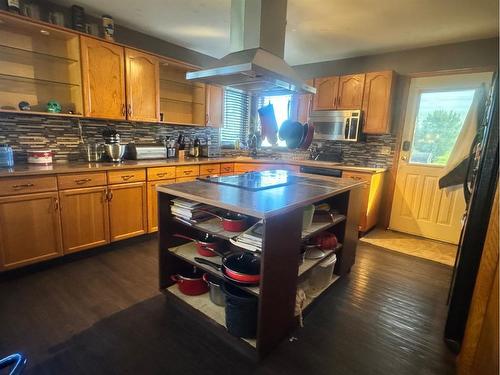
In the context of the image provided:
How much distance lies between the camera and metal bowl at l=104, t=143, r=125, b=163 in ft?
9.55

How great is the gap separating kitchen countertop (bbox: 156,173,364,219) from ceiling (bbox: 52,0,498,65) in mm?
1660

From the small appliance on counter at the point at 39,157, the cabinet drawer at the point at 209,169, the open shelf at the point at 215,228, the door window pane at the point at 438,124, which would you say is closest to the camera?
the open shelf at the point at 215,228

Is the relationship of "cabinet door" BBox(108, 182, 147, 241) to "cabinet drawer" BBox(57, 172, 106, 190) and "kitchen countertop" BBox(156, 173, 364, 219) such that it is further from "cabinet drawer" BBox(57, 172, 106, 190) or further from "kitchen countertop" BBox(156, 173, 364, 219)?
"kitchen countertop" BBox(156, 173, 364, 219)

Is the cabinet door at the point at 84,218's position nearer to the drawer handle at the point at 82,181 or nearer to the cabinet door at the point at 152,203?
the drawer handle at the point at 82,181

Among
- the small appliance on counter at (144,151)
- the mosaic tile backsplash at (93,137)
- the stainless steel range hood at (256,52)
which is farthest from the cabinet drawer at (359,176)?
the small appliance on counter at (144,151)

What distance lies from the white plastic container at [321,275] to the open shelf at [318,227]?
0.29 metres

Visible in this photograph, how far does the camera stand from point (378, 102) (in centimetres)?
347

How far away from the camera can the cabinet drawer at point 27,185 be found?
2016 millimetres

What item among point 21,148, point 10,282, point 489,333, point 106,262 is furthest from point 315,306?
point 21,148

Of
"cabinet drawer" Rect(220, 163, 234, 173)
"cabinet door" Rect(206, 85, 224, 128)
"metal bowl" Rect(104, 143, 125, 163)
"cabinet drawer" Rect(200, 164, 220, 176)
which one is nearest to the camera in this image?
"metal bowl" Rect(104, 143, 125, 163)

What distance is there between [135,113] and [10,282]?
198cm

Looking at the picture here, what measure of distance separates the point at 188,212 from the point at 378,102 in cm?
300

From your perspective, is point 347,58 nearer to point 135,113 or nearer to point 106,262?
point 135,113

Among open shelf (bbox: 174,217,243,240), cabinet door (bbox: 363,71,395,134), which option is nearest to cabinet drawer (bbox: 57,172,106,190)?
open shelf (bbox: 174,217,243,240)
